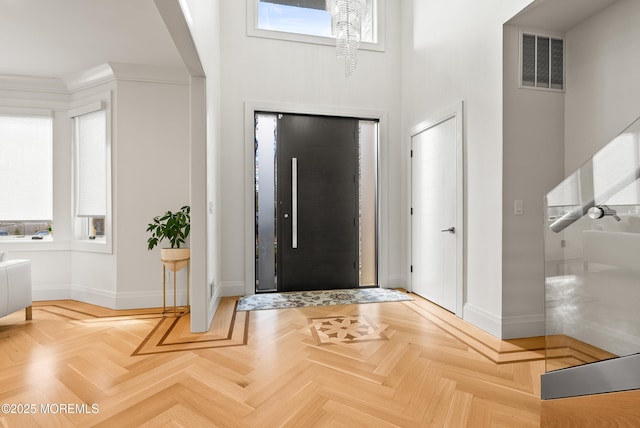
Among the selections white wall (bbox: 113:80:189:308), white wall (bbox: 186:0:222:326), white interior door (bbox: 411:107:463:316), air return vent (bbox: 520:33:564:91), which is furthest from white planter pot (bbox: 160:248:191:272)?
air return vent (bbox: 520:33:564:91)

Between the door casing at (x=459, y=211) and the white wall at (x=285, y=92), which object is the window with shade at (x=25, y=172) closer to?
the white wall at (x=285, y=92)

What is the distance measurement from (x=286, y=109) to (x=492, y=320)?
134 inches

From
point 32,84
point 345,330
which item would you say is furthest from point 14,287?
point 345,330

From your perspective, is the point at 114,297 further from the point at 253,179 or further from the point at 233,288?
the point at 253,179

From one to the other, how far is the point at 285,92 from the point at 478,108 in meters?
2.42

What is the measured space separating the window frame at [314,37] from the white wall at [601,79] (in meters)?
2.37

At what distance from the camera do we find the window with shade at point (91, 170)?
3.78m

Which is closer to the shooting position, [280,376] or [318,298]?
[280,376]

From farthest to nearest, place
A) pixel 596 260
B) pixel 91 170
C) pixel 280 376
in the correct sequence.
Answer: pixel 91 170, pixel 280 376, pixel 596 260

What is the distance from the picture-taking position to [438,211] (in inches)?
145

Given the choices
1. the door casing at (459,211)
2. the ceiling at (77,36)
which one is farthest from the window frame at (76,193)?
the door casing at (459,211)

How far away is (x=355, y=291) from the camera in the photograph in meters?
4.32

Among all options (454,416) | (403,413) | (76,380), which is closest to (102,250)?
(76,380)

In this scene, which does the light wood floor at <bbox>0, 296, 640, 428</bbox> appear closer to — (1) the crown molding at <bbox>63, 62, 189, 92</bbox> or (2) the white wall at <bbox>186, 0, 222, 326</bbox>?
(2) the white wall at <bbox>186, 0, 222, 326</bbox>
